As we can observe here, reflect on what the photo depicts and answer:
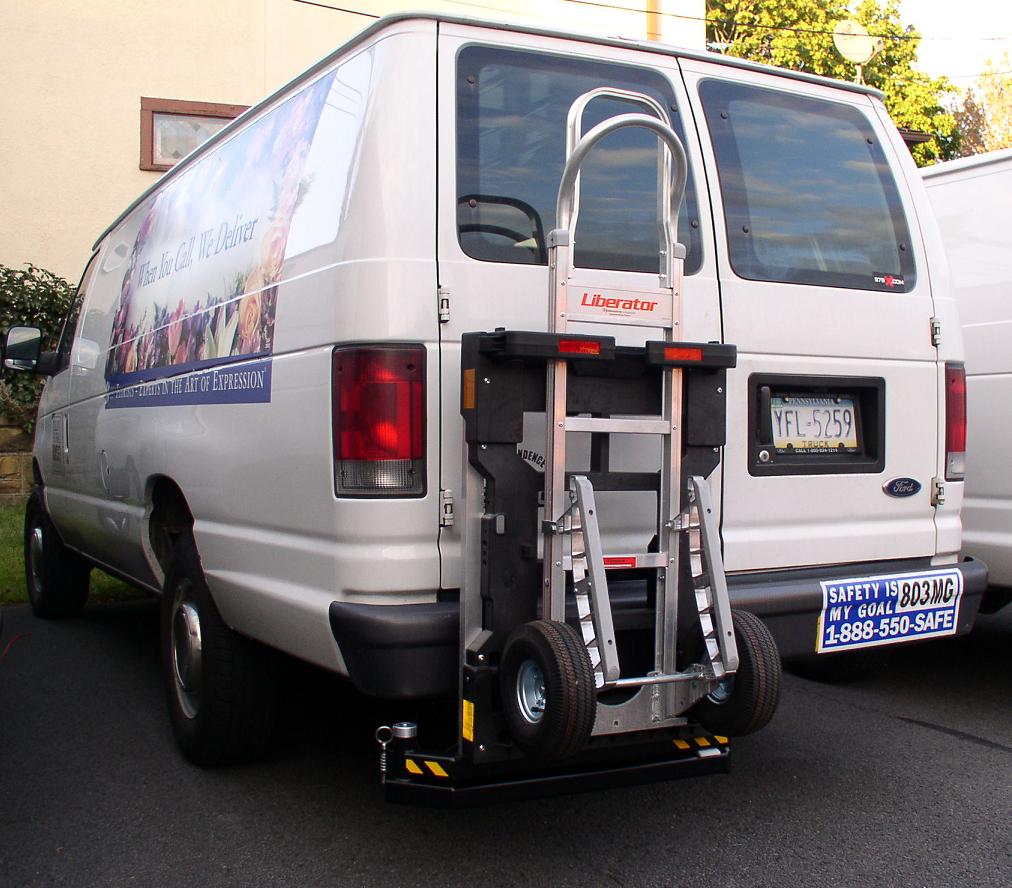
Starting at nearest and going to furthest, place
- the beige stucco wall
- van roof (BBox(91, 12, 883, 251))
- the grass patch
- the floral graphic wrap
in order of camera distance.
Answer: van roof (BBox(91, 12, 883, 251)), the floral graphic wrap, the grass patch, the beige stucco wall

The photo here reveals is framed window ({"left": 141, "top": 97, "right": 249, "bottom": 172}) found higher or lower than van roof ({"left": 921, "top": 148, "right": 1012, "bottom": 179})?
higher

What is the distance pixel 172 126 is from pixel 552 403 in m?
10.7

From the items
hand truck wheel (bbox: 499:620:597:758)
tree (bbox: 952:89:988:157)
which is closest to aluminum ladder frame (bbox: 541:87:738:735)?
hand truck wheel (bbox: 499:620:597:758)

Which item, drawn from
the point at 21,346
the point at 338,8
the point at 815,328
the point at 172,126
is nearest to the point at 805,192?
the point at 815,328

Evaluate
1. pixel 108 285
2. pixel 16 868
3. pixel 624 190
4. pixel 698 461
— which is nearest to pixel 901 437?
pixel 698 461

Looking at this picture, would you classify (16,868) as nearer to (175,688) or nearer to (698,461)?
(175,688)

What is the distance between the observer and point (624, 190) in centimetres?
350

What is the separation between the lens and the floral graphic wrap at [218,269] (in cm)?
358

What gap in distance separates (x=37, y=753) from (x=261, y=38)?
1027cm

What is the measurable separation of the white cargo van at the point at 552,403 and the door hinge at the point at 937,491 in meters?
0.02

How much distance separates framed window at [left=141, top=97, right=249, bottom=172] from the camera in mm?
12344

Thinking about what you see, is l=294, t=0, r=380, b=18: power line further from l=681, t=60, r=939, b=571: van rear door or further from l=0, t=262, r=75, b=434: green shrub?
l=681, t=60, r=939, b=571: van rear door

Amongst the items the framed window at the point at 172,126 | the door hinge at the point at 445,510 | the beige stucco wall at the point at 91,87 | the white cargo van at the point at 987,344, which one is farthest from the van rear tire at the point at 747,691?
the framed window at the point at 172,126

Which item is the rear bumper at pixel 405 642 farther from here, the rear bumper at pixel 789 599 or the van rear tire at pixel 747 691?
the rear bumper at pixel 789 599
